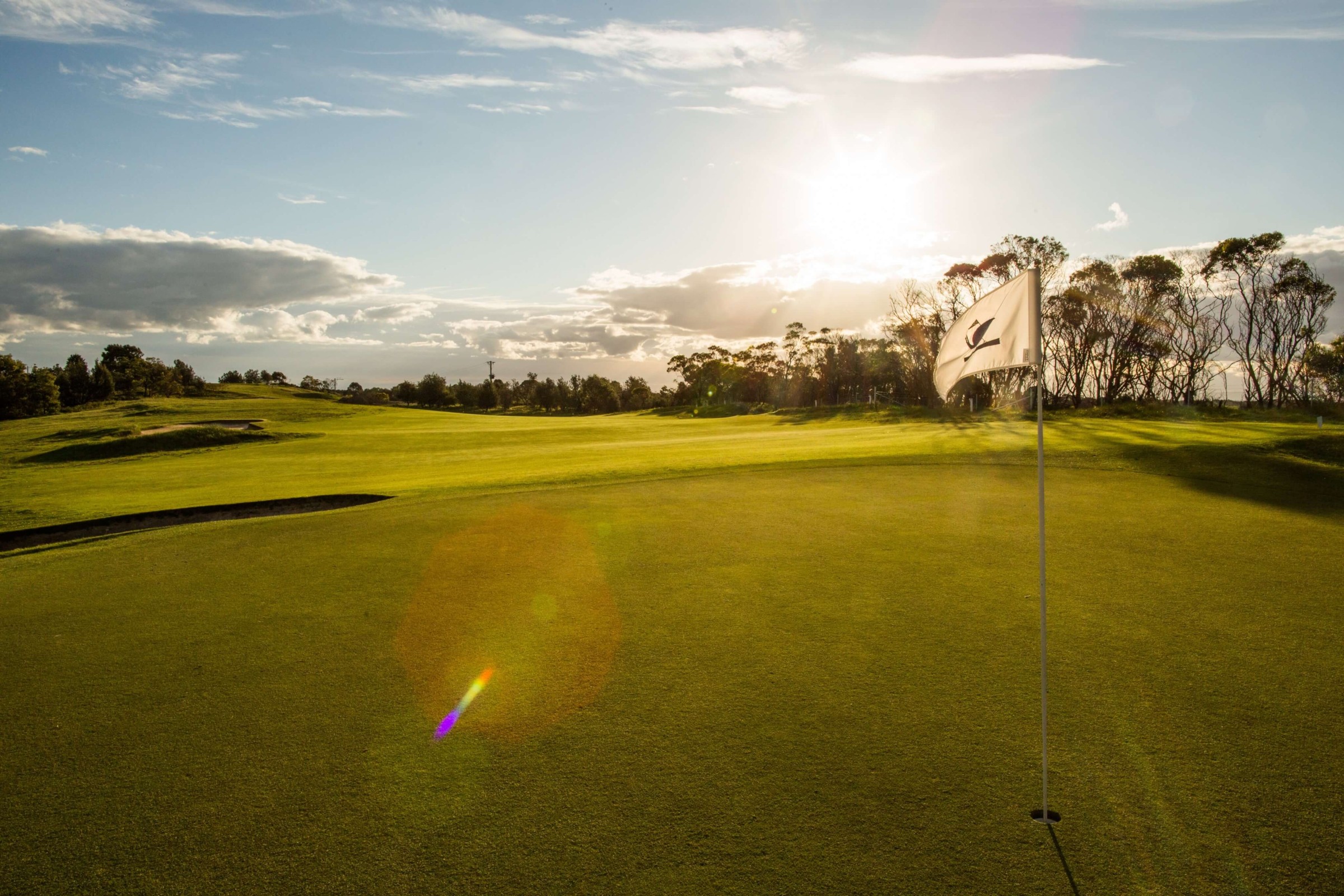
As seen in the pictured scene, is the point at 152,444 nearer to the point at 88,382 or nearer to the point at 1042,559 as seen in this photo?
the point at 1042,559

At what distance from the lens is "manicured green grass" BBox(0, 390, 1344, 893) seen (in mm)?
3779

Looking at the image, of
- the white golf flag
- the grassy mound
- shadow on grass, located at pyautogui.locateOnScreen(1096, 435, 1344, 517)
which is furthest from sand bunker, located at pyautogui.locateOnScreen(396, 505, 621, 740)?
the grassy mound

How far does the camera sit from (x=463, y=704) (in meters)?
5.54

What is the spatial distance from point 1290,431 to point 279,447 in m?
46.7

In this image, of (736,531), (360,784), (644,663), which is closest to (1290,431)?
(736,531)

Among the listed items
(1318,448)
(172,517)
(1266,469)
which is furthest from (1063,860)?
(1318,448)

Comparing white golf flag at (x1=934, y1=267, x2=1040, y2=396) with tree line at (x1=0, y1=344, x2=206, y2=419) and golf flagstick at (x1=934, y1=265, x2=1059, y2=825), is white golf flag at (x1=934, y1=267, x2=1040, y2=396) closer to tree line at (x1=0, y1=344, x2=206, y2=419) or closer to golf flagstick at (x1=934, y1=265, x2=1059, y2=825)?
golf flagstick at (x1=934, y1=265, x2=1059, y2=825)

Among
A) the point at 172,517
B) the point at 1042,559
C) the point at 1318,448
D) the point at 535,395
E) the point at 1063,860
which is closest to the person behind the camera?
the point at 1063,860

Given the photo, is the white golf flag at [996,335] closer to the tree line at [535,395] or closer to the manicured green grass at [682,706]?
the manicured green grass at [682,706]

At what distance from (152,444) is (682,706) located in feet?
145

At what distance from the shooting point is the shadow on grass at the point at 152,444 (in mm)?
35750

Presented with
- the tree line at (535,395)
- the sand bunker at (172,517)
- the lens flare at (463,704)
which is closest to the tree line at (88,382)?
the tree line at (535,395)

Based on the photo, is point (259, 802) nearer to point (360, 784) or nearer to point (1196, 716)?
point (360, 784)

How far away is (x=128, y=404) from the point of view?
60.9 m
